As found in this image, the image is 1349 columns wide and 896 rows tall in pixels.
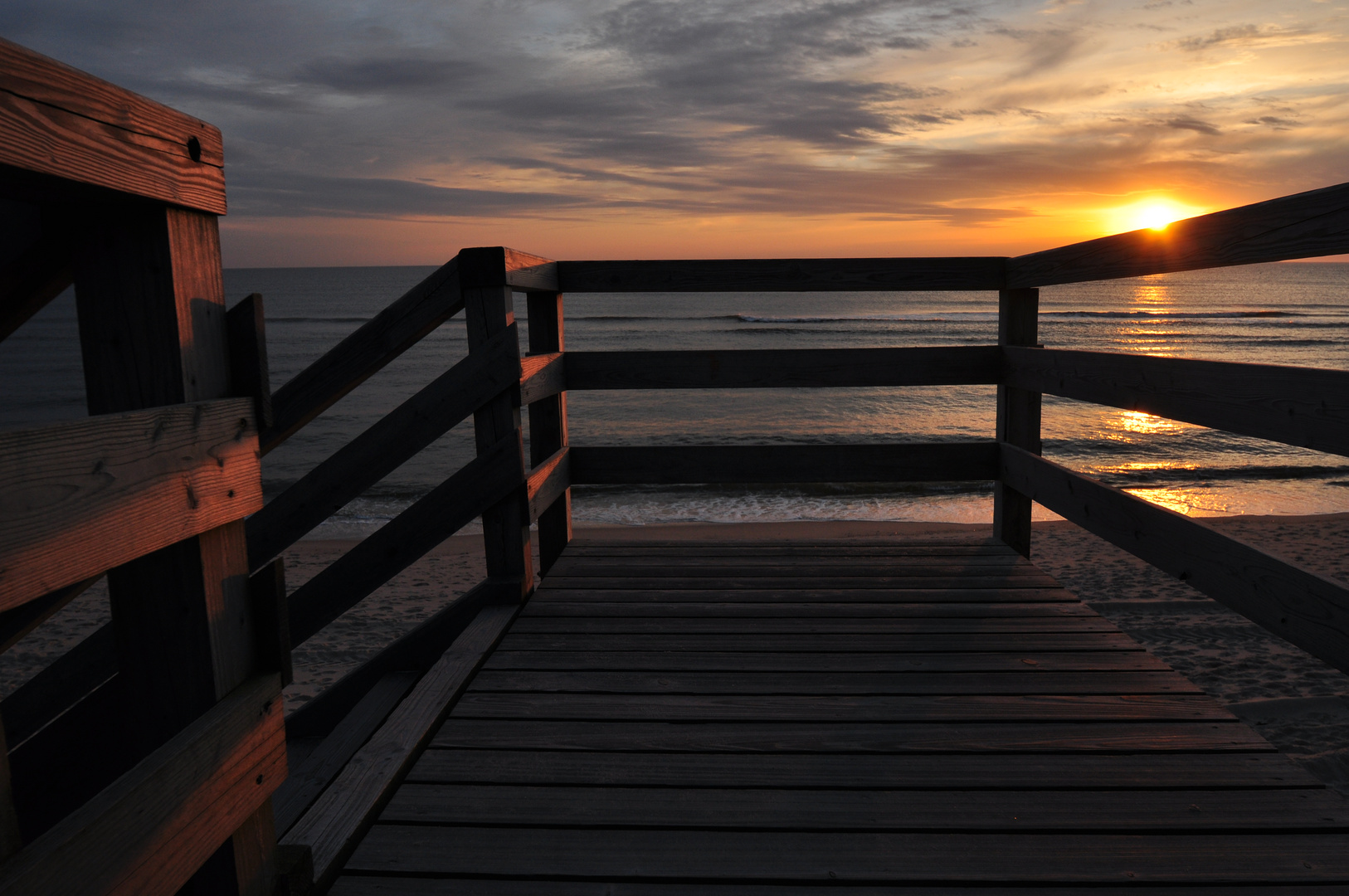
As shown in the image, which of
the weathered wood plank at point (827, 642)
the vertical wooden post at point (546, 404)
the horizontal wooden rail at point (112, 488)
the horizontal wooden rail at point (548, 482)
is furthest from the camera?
the vertical wooden post at point (546, 404)

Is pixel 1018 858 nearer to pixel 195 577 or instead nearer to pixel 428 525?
pixel 195 577

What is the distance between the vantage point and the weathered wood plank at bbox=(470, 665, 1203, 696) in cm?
232

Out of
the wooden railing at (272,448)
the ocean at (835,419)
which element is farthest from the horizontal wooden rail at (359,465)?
the ocean at (835,419)

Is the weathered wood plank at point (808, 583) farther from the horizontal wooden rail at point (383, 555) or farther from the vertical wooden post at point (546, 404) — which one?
the horizontal wooden rail at point (383, 555)

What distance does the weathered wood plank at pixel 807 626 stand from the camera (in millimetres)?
2787

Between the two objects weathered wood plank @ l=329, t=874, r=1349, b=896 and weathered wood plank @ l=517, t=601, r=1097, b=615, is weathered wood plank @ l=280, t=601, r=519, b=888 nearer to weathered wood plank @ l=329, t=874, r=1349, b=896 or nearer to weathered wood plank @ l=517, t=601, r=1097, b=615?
weathered wood plank @ l=329, t=874, r=1349, b=896

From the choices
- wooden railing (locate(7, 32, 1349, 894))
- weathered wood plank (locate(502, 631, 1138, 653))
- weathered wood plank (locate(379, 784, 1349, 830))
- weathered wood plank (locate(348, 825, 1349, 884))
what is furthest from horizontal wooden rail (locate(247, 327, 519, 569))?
weathered wood plank (locate(348, 825, 1349, 884))

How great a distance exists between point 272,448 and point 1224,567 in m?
2.57

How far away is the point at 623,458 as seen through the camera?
3.82m

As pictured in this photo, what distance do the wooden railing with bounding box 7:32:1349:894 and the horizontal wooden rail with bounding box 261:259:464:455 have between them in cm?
1

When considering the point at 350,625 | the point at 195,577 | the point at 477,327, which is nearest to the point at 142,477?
the point at 195,577

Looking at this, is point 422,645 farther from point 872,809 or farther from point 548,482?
point 872,809

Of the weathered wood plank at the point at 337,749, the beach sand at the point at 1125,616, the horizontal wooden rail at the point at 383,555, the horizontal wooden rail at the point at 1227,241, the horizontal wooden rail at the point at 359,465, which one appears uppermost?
the horizontal wooden rail at the point at 1227,241

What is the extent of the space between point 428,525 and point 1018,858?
6.67ft
